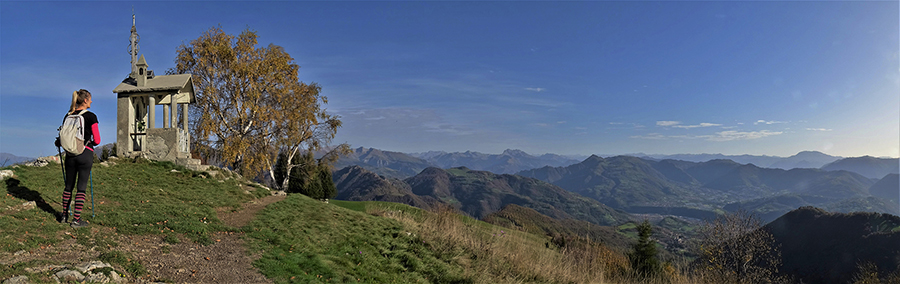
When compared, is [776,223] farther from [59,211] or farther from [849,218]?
[59,211]

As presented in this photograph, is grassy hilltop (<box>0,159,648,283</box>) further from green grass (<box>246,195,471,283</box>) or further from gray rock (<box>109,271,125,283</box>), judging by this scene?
gray rock (<box>109,271,125,283</box>)

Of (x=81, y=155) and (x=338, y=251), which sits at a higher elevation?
(x=81, y=155)

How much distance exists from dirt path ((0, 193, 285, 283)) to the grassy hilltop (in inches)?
0.8

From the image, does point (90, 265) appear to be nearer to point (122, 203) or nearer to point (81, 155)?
point (81, 155)

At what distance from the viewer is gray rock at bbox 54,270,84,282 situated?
518 centimetres

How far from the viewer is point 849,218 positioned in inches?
4670

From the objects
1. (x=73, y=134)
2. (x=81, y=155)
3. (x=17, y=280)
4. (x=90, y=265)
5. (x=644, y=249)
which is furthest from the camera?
(x=644, y=249)

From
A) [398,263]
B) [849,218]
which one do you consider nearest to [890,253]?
[849,218]

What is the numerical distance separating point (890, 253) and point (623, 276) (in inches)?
5120

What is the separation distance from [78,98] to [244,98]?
59.3ft

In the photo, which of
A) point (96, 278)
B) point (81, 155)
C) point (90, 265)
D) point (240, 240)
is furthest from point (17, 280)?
point (240, 240)

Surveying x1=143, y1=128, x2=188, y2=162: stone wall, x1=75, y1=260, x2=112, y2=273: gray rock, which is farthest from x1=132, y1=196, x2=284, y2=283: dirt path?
x1=143, y1=128, x2=188, y2=162: stone wall

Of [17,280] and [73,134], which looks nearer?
[17,280]

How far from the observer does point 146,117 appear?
1897 centimetres
